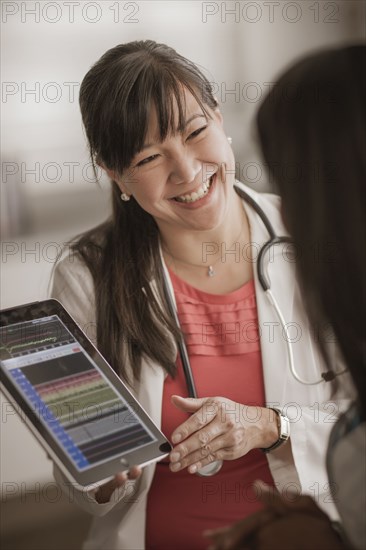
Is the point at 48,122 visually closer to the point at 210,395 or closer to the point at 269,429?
the point at 210,395

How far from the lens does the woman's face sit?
45.8 inches

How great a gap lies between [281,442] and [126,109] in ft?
1.82

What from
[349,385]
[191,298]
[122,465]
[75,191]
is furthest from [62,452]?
[75,191]

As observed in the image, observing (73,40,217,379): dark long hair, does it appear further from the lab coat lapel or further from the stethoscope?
the lab coat lapel

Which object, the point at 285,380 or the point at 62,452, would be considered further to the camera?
the point at 285,380

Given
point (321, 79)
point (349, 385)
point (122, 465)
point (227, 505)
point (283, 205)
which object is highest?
point (321, 79)

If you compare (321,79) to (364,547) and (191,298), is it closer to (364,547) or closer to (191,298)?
(364,547)

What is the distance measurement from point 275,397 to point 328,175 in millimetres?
611

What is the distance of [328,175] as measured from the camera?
Result: 656 millimetres

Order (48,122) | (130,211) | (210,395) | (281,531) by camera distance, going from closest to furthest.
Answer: (281,531)
(210,395)
(130,211)
(48,122)

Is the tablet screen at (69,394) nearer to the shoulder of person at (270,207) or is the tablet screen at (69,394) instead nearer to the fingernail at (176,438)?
the fingernail at (176,438)

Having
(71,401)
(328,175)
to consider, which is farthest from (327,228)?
(71,401)

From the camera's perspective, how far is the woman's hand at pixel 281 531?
25.0 inches

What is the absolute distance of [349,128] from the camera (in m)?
0.65
